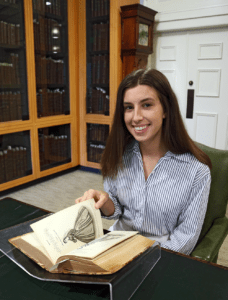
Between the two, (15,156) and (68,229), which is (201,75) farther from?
(68,229)

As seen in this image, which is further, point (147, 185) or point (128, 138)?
point (128, 138)

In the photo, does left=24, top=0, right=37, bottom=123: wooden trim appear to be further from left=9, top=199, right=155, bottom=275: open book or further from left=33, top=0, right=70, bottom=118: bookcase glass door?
left=9, top=199, right=155, bottom=275: open book

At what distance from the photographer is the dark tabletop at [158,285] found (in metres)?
0.67

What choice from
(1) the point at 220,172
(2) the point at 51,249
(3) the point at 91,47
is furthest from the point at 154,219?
(3) the point at 91,47

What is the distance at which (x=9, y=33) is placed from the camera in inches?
113

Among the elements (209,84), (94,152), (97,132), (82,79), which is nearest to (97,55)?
(82,79)

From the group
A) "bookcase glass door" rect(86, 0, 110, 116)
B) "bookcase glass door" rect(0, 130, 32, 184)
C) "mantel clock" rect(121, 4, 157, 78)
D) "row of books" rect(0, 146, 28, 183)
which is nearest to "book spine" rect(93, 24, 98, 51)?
"bookcase glass door" rect(86, 0, 110, 116)

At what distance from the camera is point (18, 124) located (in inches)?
121

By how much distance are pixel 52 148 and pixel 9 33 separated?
4.80ft

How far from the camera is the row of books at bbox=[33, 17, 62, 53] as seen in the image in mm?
3162

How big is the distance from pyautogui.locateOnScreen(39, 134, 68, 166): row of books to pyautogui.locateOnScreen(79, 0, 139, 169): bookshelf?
27cm

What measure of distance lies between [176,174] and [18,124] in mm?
2424

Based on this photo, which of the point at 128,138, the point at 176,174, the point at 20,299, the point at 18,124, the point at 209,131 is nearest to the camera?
the point at 20,299

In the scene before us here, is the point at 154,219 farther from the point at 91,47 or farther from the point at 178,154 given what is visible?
the point at 91,47
